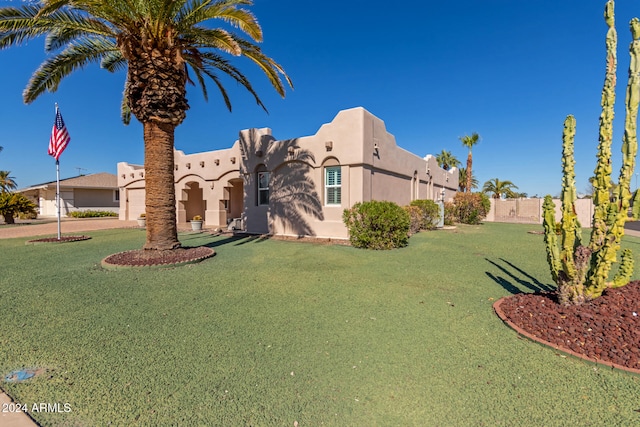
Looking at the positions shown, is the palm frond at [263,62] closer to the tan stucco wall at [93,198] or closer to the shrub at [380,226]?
the shrub at [380,226]

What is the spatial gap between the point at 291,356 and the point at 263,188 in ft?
40.2

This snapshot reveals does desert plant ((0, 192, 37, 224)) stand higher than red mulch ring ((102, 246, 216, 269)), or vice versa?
desert plant ((0, 192, 37, 224))

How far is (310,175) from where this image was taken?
13.1 meters

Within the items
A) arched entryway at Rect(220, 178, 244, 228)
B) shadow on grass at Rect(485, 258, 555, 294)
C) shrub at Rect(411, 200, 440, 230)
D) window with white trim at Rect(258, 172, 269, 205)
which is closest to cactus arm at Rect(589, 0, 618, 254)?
shadow on grass at Rect(485, 258, 555, 294)

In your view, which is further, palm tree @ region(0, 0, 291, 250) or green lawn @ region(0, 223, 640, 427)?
palm tree @ region(0, 0, 291, 250)

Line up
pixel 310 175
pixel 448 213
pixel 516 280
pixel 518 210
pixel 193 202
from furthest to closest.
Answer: pixel 518 210, pixel 193 202, pixel 448 213, pixel 310 175, pixel 516 280

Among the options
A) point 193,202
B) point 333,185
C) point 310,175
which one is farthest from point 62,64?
point 193,202

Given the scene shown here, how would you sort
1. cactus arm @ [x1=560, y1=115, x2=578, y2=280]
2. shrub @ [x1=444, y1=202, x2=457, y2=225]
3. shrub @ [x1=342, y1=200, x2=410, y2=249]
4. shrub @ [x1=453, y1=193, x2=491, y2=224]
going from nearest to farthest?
cactus arm @ [x1=560, y1=115, x2=578, y2=280] → shrub @ [x1=342, y1=200, x2=410, y2=249] → shrub @ [x1=444, y1=202, x2=457, y2=225] → shrub @ [x1=453, y1=193, x2=491, y2=224]

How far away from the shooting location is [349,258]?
8.80m

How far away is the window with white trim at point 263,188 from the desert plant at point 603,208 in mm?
12170

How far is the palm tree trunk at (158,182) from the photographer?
8367 mm

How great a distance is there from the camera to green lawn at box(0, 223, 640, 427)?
8.05 ft

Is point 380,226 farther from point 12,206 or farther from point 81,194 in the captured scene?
point 81,194

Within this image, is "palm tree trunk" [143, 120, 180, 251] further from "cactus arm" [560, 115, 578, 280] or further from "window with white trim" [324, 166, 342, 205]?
"cactus arm" [560, 115, 578, 280]
